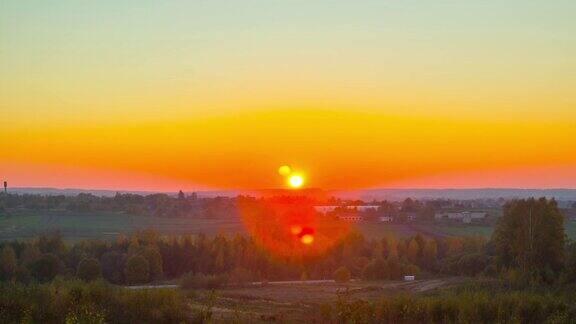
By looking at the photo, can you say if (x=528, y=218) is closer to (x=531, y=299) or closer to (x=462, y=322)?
(x=531, y=299)

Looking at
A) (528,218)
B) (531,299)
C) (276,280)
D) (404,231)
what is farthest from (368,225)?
(531,299)

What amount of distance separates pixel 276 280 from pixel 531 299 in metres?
40.5

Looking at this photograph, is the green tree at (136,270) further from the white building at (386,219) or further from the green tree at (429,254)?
the white building at (386,219)

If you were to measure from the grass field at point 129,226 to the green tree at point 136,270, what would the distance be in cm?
1769

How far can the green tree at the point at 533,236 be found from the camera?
43.6 metres

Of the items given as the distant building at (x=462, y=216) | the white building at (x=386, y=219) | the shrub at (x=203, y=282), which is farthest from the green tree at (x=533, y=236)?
the white building at (x=386, y=219)

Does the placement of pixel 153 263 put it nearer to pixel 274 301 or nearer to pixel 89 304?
pixel 274 301

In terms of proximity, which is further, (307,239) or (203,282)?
(307,239)

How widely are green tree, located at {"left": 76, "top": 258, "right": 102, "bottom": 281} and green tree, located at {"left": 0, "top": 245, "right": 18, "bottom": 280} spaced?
4902 mm

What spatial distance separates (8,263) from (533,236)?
40.0 metres

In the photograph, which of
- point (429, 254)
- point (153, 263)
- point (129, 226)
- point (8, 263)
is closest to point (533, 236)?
point (429, 254)

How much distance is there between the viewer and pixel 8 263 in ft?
163

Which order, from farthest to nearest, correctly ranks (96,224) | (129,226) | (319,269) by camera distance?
1. (96,224)
2. (129,226)
3. (319,269)

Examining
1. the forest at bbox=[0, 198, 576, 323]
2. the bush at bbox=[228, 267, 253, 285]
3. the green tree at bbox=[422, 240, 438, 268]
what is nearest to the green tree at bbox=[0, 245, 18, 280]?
the forest at bbox=[0, 198, 576, 323]
